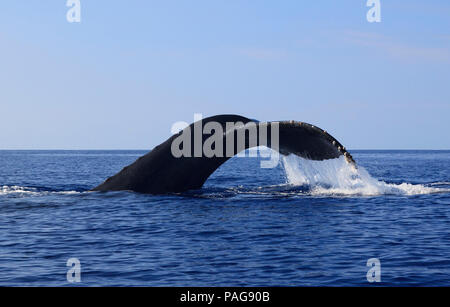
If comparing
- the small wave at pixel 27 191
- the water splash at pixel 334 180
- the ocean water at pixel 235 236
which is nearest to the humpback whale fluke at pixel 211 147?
the ocean water at pixel 235 236

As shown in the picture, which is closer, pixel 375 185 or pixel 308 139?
pixel 308 139

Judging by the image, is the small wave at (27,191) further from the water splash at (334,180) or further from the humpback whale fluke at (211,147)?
the water splash at (334,180)

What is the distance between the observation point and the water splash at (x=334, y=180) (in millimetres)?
15883

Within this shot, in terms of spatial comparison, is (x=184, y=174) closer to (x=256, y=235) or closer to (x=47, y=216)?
(x=47, y=216)

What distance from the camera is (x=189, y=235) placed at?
457 inches

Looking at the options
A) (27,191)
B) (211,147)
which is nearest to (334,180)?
(211,147)

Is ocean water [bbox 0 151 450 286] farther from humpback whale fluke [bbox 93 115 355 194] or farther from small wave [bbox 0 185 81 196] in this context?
humpback whale fluke [bbox 93 115 355 194]

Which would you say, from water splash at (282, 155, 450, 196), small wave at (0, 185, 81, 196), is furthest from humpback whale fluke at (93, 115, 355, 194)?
small wave at (0, 185, 81, 196)

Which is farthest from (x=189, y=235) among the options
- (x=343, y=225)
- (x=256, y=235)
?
(x=343, y=225)

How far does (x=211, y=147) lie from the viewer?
50.6 ft

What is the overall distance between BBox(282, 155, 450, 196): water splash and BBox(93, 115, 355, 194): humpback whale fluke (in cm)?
75

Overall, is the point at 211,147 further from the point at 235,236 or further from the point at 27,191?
the point at 27,191
